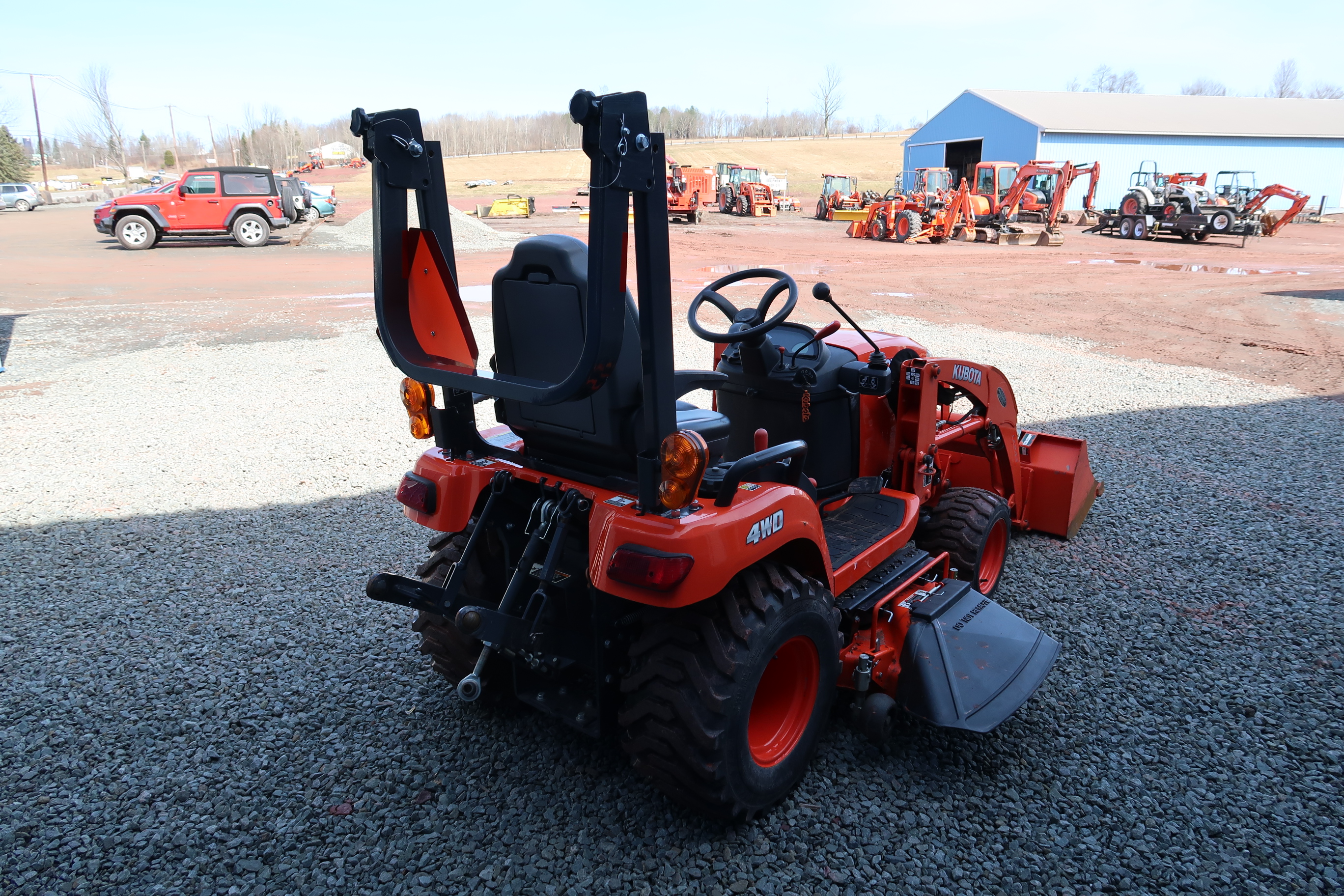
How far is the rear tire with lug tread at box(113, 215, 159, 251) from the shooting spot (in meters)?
20.1

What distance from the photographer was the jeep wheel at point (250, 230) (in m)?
20.6

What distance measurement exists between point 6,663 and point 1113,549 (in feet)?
18.3

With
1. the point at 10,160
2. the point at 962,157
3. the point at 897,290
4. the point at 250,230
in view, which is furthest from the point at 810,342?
the point at 10,160

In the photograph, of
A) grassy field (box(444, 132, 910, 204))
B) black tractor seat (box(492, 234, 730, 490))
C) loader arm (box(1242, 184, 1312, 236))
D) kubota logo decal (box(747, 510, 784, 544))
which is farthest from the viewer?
grassy field (box(444, 132, 910, 204))

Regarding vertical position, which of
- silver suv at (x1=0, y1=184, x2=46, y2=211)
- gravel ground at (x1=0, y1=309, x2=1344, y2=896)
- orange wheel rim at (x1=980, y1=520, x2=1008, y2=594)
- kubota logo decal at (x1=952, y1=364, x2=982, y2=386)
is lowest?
gravel ground at (x1=0, y1=309, x2=1344, y2=896)


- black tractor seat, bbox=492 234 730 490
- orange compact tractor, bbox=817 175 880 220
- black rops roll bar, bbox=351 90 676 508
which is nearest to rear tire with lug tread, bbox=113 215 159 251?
orange compact tractor, bbox=817 175 880 220

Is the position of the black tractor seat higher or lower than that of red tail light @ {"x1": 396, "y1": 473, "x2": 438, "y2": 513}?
higher

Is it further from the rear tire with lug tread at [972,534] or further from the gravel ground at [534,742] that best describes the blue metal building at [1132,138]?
the rear tire with lug tread at [972,534]

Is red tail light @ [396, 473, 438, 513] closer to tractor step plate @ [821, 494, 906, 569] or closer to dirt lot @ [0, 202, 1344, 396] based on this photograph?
tractor step plate @ [821, 494, 906, 569]

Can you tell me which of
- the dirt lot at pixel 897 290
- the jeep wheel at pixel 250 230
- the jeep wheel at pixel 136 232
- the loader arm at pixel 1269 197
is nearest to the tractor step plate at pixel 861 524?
the dirt lot at pixel 897 290

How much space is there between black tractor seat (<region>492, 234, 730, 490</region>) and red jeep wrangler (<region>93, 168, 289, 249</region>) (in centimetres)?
2136

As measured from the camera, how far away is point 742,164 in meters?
58.8

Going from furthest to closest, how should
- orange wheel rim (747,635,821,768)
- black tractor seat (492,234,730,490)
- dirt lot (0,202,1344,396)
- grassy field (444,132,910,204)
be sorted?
grassy field (444,132,910,204) → dirt lot (0,202,1344,396) → orange wheel rim (747,635,821,768) → black tractor seat (492,234,730,490)

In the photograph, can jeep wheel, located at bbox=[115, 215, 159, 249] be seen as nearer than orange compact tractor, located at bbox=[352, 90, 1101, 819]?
No
